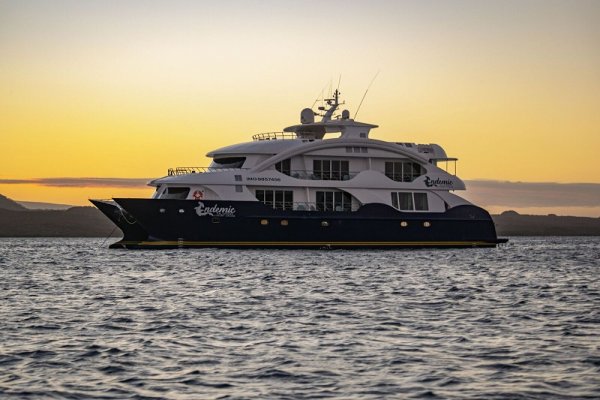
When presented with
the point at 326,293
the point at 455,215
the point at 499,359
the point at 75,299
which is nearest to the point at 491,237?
the point at 455,215

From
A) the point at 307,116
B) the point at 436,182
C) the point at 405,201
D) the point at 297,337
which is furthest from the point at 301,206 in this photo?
the point at 297,337

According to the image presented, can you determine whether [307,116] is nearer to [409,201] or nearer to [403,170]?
[403,170]

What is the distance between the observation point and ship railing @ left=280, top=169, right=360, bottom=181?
5353 centimetres

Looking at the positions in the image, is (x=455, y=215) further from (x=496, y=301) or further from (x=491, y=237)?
(x=496, y=301)

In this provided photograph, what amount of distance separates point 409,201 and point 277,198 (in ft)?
27.6

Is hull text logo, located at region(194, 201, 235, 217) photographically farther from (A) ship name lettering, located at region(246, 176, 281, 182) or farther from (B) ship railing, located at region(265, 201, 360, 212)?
(B) ship railing, located at region(265, 201, 360, 212)

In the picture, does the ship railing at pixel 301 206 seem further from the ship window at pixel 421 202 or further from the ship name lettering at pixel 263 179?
the ship window at pixel 421 202

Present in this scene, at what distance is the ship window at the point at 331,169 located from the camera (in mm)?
54094

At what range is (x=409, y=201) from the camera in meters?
55.7

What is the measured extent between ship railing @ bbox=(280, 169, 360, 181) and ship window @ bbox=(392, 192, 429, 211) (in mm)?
2860

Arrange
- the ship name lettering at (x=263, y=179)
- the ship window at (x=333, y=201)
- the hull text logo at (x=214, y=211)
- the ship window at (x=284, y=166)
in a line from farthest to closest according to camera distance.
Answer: the ship window at (x=333, y=201), the ship window at (x=284, y=166), the ship name lettering at (x=263, y=179), the hull text logo at (x=214, y=211)

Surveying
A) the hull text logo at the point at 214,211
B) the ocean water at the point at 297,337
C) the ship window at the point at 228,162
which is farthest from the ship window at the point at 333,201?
the ocean water at the point at 297,337

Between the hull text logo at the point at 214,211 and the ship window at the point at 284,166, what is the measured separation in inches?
193

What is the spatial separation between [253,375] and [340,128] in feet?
147
